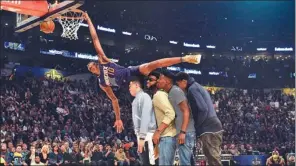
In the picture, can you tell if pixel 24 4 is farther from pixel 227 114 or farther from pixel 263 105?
pixel 263 105

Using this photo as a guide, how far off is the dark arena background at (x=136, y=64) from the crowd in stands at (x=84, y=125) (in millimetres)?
45

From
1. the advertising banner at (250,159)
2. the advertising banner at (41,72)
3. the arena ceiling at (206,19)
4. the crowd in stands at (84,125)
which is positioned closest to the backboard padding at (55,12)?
the crowd in stands at (84,125)

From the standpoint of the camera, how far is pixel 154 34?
3153cm

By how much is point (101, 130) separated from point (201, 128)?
13.4 metres

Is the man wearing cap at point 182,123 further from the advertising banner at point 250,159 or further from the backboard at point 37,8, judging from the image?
the advertising banner at point 250,159

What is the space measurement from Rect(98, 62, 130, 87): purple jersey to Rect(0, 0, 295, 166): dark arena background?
1214mm

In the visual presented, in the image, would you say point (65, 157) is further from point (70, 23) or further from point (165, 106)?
point (165, 106)

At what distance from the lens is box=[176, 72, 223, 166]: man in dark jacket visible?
476cm

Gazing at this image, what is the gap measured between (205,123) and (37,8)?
2696 millimetres

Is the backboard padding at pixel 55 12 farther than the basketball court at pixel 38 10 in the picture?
Yes

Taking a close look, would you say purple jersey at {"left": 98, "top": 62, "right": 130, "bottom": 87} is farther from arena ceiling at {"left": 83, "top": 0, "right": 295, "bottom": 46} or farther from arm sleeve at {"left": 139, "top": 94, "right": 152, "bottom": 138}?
arena ceiling at {"left": 83, "top": 0, "right": 295, "bottom": 46}

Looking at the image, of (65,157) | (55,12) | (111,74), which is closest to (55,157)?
(65,157)

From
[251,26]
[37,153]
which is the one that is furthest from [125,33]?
[37,153]

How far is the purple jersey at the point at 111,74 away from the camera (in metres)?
7.56
